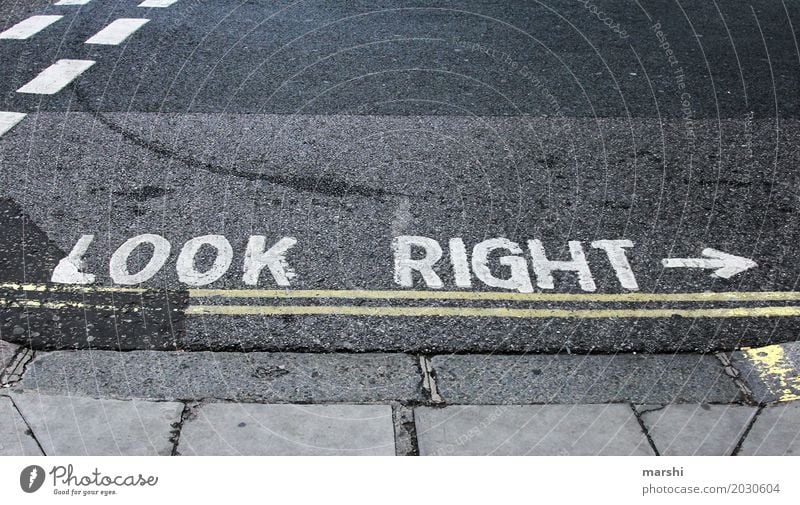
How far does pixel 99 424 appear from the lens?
11.7ft

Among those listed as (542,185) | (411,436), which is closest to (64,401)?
(411,436)

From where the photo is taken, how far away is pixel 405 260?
16.2 feet

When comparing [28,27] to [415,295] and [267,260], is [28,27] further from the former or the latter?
[415,295]

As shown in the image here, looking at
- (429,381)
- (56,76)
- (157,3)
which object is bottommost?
(429,381)

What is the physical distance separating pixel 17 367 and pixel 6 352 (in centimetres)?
15

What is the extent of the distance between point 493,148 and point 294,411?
10.4 feet

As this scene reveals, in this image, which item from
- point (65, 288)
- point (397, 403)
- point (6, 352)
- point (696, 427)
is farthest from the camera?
point (65, 288)

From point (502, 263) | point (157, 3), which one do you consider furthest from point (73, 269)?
point (157, 3)

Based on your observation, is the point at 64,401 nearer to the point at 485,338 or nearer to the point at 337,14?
the point at 485,338

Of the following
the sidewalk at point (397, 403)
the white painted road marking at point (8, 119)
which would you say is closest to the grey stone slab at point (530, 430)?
the sidewalk at point (397, 403)

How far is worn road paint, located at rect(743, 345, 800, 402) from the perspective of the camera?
155 inches

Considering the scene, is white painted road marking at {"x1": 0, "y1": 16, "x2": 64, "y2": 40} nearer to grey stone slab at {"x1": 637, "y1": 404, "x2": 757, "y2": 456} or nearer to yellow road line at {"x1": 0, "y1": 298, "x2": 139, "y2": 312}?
yellow road line at {"x1": 0, "y1": 298, "x2": 139, "y2": 312}

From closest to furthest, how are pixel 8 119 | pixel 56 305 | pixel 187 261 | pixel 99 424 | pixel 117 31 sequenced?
1. pixel 99 424
2. pixel 56 305
3. pixel 187 261
4. pixel 8 119
5. pixel 117 31

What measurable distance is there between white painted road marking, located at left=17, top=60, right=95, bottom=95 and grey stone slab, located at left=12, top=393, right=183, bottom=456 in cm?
407
